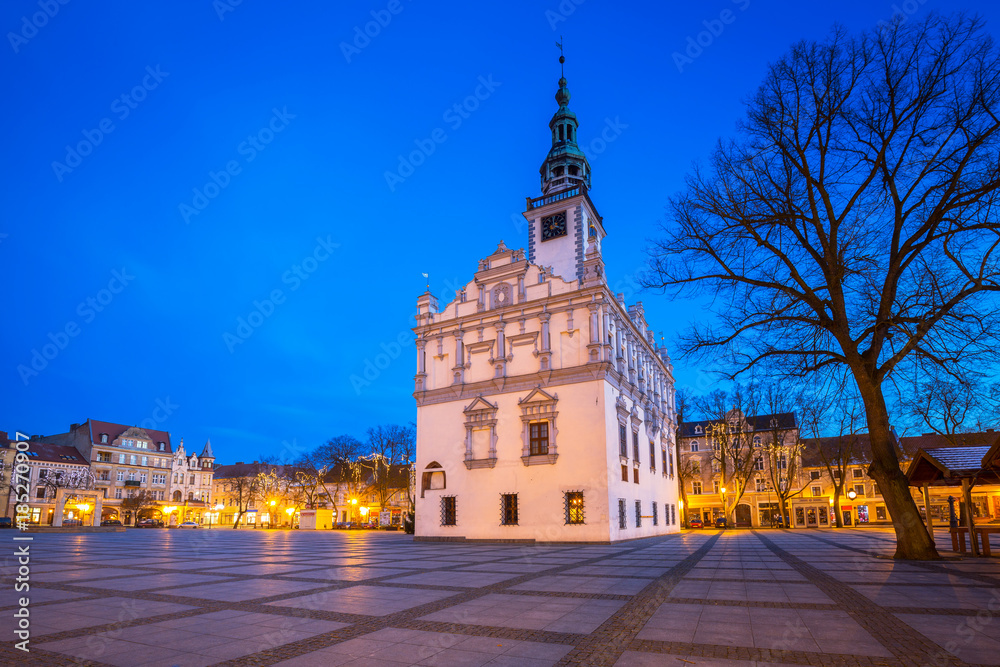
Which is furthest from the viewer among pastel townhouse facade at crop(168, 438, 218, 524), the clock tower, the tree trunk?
pastel townhouse facade at crop(168, 438, 218, 524)

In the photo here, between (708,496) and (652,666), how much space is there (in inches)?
3131

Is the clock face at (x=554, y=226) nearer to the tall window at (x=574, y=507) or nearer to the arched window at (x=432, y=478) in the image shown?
the arched window at (x=432, y=478)

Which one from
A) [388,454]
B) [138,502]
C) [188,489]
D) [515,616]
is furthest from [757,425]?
[188,489]

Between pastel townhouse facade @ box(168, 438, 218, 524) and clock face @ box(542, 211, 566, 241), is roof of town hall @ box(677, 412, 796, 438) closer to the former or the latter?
clock face @ box(542, 211, 566, 241)

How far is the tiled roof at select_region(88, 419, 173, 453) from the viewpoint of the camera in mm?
91188

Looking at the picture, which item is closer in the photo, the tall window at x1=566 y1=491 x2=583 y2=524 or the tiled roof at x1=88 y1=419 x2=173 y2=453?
the tall window at x1=566 y1=491 x2=583 y2=524

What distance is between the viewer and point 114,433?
312ft

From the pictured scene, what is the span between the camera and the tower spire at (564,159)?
153ft

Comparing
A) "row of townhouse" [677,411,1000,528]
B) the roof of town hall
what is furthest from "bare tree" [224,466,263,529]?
"row of townhouse" [677,411,1000,528]

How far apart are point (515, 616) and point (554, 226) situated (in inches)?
1487

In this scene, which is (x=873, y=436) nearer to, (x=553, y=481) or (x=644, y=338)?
(x=553, y=481)

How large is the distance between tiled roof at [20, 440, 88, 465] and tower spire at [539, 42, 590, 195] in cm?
8262

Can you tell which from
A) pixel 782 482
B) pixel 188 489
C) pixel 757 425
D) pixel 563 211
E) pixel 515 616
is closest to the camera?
pixel 515 616

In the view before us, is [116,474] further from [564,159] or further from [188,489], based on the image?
[564,159]
